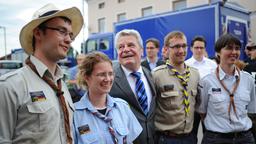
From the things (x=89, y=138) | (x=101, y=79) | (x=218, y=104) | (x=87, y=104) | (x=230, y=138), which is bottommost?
(x=230, y=138)

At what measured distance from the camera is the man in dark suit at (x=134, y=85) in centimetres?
326

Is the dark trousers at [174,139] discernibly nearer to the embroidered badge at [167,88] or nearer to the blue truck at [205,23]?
the embroidered badge at [167,88]

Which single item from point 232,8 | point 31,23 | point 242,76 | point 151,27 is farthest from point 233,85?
point 151,27

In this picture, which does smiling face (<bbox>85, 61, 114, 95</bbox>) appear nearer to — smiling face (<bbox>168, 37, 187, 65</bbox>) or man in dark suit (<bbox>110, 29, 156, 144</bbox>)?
man in dark suit (<bbox>110, 29, 156, 144</bbox>)

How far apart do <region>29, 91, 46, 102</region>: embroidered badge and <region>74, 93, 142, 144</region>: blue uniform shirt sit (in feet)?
1.95

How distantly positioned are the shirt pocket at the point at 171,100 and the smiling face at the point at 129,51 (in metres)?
0.47

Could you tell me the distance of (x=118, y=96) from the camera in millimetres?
3312

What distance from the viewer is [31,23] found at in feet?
7.30

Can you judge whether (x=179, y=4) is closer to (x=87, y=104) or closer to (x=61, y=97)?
(x=87, y=104)

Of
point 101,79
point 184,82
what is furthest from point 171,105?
point 101,79

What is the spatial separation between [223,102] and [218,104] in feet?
0.20

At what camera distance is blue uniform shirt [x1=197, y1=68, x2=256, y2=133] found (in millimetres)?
3533

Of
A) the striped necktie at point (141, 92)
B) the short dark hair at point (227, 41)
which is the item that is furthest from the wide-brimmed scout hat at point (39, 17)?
the short dark hair at point (227, 41)

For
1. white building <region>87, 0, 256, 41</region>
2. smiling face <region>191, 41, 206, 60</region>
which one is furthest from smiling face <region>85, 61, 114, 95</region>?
white building <region>87, 0, 256, 41</region>
